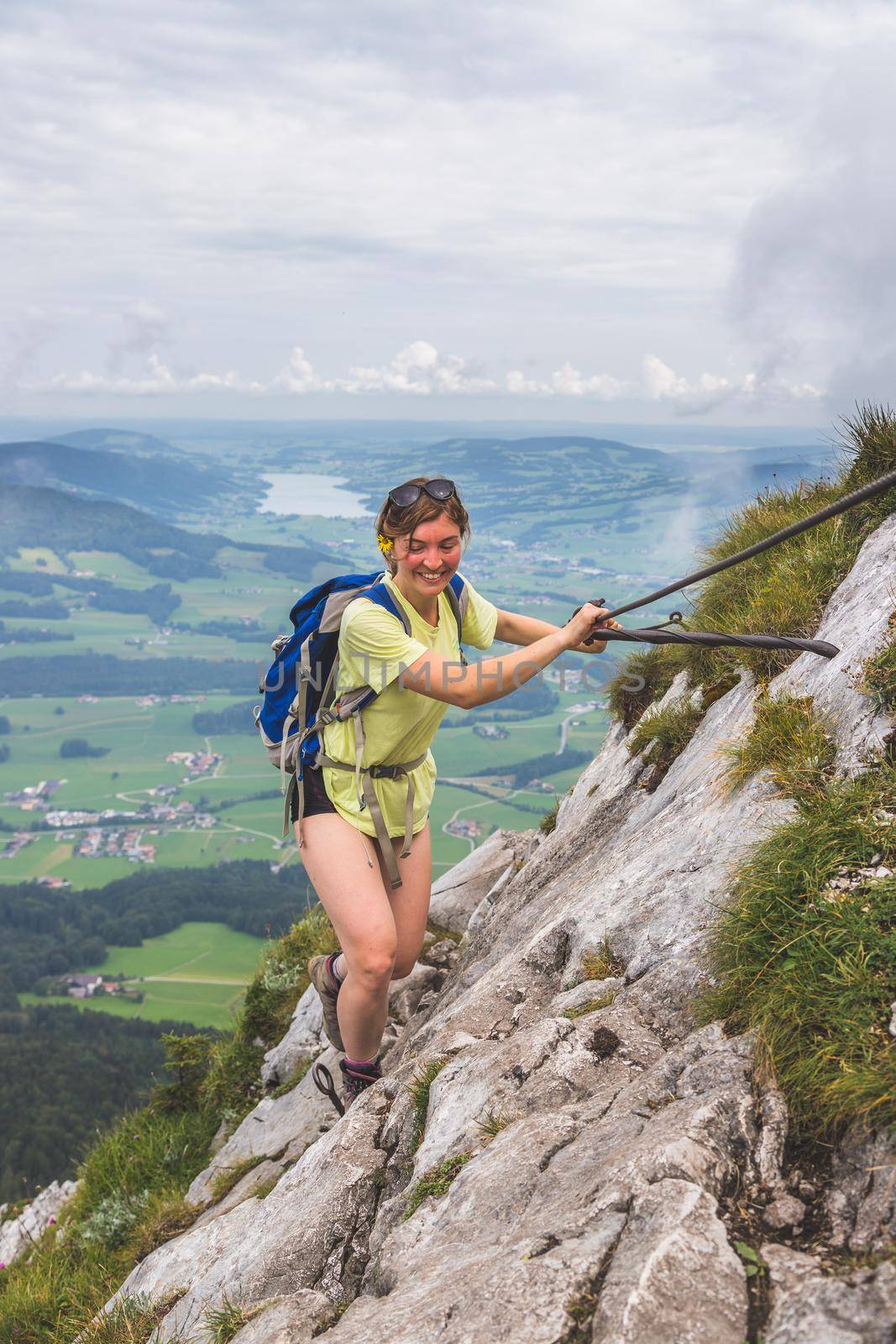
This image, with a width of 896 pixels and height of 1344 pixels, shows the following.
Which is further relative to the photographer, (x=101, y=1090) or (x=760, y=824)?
(x=101, y=1090)

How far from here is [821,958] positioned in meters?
3.47

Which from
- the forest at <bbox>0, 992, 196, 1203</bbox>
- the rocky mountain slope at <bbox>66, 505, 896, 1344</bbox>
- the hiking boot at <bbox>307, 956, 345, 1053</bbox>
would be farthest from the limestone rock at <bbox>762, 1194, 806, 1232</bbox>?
the forest at <bbox>0, 992, 196, 1203</bbox>

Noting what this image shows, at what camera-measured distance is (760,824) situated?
15.0 feet

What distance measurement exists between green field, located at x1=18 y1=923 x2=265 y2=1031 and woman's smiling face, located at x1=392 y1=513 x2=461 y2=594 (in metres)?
92.7

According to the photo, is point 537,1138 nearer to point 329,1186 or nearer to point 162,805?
point 329,1186

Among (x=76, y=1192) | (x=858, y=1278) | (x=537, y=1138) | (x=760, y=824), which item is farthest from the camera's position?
(x=76, y=1192)

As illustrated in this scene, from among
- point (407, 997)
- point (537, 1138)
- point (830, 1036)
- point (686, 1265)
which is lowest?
point (407, 997)

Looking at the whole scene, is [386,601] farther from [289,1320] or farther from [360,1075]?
[289,1320]

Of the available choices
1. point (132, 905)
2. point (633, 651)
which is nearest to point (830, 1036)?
point (633, 651)

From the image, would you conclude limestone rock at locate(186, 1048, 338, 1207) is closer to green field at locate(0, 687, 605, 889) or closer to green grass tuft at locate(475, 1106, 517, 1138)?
green grass tuft at locate(475, 1106, 517, 1138)

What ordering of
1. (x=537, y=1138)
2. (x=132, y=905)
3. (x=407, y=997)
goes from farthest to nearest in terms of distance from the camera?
(x=132, y=905) < (x=407, y=997) < (x=537, y=1138)

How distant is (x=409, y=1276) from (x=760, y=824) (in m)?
2.61

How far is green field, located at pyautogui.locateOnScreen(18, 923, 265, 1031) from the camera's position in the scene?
96625mm

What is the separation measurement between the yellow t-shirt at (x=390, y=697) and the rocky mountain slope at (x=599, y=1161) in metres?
1.37
